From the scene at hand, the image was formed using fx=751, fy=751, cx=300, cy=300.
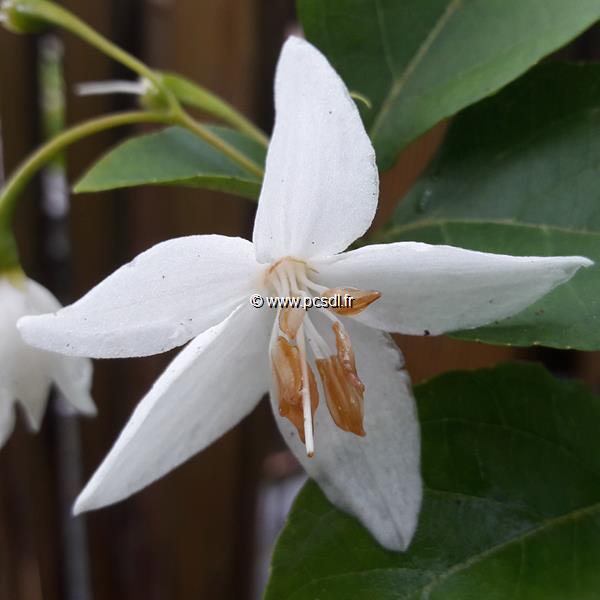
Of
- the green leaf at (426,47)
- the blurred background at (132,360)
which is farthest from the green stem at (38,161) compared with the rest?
the blurred background at (132,360)

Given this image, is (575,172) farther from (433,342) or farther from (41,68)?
(41,68)

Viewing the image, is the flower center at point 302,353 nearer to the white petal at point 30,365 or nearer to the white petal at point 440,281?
the white petal at point 440,281

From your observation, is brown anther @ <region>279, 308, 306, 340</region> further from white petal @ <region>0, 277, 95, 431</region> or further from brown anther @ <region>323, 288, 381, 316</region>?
white petal @ <region>0, 277, 95, 431</region>

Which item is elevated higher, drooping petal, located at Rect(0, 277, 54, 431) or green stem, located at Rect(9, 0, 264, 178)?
green stem, located at Rect(9, 0, 264, 178)

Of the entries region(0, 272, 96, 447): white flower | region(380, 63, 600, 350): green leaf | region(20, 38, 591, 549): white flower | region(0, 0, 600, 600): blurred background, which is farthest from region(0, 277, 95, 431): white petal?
region(0, 0, 600, 600): blurred background

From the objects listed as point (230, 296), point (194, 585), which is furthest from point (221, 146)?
point (194, 585)

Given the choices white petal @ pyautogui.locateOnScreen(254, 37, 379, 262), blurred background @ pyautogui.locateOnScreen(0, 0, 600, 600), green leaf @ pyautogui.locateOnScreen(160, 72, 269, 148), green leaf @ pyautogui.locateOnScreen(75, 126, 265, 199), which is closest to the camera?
white petal @ pyautogui.locateOnScreen(254, 37, 379, 262)
